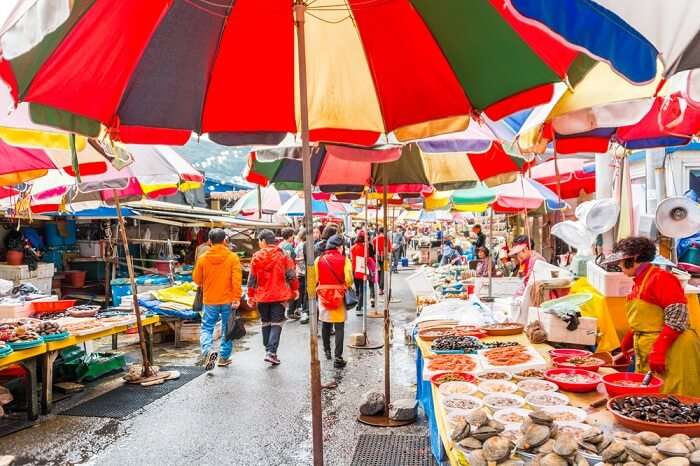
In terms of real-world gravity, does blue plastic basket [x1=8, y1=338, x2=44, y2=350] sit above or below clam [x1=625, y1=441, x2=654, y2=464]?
below

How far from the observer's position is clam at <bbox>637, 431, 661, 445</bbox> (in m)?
2.43

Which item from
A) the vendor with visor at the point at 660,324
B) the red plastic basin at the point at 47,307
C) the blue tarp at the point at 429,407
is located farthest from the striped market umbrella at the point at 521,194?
the red plastic basin at the point at 47,307

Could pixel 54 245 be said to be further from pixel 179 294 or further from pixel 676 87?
pixel 676 87

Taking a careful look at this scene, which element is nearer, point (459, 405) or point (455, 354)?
point (459, 405)

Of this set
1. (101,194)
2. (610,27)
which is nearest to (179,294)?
(101,194)

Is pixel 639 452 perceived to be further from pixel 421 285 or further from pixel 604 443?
pixel 421 285

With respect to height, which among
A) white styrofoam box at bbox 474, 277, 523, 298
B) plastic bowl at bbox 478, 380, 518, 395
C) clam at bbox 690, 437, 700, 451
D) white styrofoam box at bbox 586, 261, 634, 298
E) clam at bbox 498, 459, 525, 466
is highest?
white styrofoam box at bbox 586, 261, 634, 298

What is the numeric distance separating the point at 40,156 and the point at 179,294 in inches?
232

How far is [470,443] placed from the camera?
101 inches

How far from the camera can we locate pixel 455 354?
472 centimetres

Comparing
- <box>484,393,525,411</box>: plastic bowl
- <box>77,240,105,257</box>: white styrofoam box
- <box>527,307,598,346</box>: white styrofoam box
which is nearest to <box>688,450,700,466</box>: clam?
<box>484,393,525,411</box>: plastic bowl

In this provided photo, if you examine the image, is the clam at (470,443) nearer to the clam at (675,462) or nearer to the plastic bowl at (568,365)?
the clam at (675,462)

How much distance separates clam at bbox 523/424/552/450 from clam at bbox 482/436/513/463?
0.26ft

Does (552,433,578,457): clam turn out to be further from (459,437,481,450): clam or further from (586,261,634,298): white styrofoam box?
(586,261,634,298): white styrofoam box
